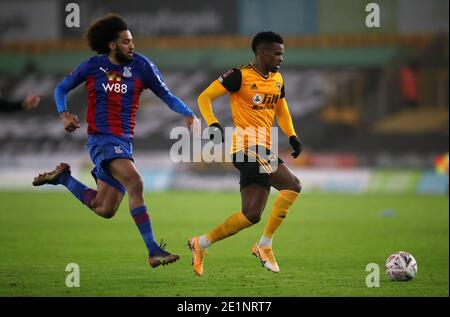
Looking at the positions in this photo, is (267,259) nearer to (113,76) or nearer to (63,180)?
(63,180)

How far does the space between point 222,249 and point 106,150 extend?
4.25m

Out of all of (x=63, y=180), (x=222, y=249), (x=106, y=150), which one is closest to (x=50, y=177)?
(x=63, y=180)

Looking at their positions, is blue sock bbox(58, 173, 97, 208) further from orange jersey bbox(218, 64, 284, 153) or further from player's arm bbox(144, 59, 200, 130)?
orange jersey bbox(218, 64, 284, 153)

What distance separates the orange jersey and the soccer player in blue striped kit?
2.18 ft

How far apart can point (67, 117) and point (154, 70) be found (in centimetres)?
98

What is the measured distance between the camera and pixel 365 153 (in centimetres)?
2598

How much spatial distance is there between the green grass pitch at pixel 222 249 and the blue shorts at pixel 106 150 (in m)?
1.11

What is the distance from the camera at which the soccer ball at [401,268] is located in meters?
9.34

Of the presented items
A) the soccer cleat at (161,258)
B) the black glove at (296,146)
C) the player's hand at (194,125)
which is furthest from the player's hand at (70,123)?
the black glove at (296,146)

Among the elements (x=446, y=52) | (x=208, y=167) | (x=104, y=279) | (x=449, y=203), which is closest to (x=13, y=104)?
(x=104, y=279)

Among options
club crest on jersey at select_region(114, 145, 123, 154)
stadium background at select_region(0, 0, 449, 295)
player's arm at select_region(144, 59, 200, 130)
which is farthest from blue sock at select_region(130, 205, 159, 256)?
stadium background at select_region(0, 0, 449, 295)

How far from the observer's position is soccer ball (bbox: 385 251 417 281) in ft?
30.6

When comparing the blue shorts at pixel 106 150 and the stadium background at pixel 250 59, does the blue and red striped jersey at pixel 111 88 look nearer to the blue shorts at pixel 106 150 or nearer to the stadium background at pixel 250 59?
the blue shorts at pixel 106 150

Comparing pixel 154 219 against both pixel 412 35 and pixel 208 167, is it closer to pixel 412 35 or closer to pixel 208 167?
pixel 208 167
